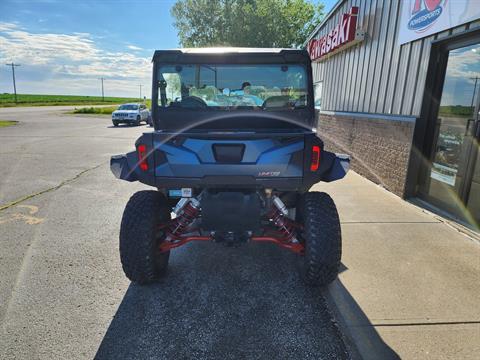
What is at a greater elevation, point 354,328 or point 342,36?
point 342,36

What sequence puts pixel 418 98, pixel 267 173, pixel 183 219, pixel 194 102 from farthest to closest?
1. pixel 418 98
2. pixel 194 102
3. pixel 183 219
4. pixel 267 173

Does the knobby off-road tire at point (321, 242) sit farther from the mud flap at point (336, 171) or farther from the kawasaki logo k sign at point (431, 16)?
the kawasaki logo k sign at point (431, 16)

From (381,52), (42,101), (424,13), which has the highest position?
(424,13)

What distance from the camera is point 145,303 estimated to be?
2975 millimetres

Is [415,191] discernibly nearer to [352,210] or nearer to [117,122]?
[352,210]

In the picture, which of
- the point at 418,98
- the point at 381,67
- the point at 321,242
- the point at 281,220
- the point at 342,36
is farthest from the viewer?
the point at 342,36

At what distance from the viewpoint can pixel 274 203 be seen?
3.12 meters

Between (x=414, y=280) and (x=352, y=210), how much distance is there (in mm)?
2249

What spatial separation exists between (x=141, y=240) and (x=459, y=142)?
4883 millimetres

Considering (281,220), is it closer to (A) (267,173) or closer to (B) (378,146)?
(A) (267,173)

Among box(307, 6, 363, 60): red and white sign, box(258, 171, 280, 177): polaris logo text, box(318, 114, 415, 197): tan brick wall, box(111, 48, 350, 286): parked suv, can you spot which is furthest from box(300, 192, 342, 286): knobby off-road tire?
box(307, 6, 363, 60): red and white sign

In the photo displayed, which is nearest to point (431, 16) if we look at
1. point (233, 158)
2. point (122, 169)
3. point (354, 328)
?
point (233, 158)

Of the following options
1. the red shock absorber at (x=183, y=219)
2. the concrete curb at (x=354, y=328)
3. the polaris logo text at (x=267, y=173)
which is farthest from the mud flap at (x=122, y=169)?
the concrete curb at (x=354, y=328)

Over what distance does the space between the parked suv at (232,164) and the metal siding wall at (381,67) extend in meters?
3.37
